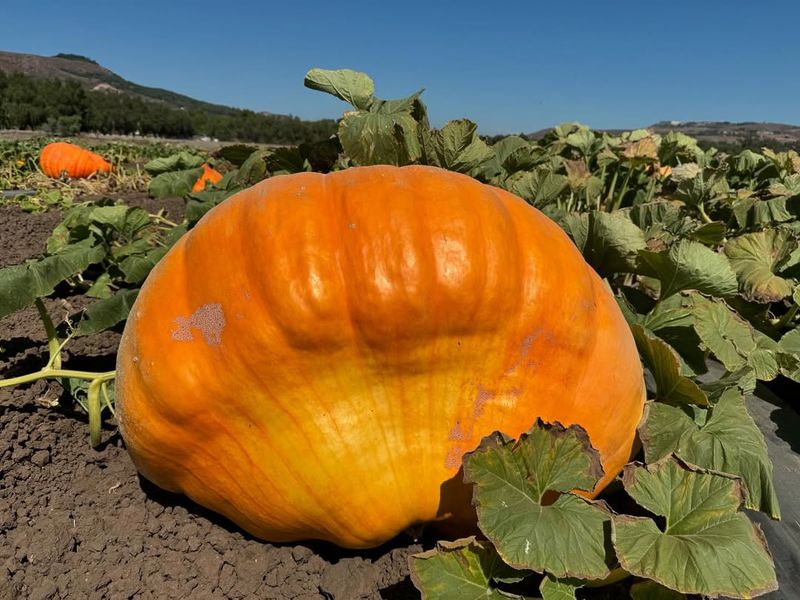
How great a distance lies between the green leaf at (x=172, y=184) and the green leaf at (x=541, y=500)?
3.78m

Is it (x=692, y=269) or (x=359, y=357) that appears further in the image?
(x=692, y=269)

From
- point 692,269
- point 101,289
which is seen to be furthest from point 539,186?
point 101,289

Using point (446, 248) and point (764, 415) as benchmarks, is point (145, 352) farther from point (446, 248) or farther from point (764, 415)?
point (764, 415)

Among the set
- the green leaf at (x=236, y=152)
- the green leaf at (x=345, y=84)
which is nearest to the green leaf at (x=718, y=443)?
the green leaf at (x=345, y=84)

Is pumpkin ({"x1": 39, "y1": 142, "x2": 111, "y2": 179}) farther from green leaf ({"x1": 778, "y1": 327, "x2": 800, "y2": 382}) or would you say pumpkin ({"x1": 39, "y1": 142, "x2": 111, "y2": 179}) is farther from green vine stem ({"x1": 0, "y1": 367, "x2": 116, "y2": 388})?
green leaf ({"x1": 778, "y1": 327, "x2": 800, "y2": 382})

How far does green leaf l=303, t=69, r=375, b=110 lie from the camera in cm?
234

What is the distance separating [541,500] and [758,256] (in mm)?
1855

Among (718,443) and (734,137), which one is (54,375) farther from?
(734,137)

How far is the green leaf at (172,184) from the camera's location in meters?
4.44

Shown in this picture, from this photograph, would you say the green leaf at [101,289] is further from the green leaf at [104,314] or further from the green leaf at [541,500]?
the green leaf at [541,500]

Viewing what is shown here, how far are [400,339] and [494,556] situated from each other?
535 millimetres

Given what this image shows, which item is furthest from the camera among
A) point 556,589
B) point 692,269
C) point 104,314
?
point 104,314

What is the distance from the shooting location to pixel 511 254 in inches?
59.2

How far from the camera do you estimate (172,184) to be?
452 centimetres
